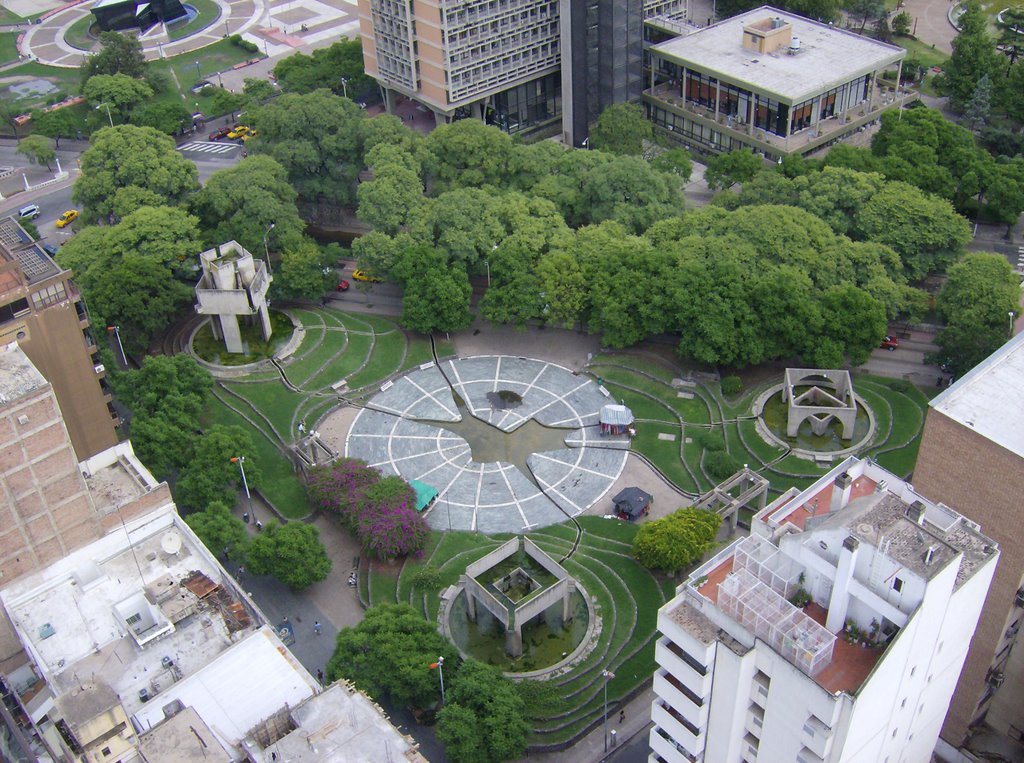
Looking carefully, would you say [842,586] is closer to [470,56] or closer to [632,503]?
[632,503]

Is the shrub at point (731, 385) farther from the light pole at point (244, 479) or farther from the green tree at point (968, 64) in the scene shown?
the green tree at point (968, 64)

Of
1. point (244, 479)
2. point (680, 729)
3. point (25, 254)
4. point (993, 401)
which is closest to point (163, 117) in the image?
point (25, 254)

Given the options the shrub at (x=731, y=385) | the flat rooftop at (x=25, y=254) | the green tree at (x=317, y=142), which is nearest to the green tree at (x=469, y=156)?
the green tree at (x=317, y=142)

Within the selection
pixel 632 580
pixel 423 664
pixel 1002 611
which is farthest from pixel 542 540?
pixel 1002 611

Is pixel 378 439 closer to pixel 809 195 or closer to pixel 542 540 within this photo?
pixel 542 540

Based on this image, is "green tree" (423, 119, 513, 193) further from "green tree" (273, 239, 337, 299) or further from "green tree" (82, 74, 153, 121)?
"green tree" (82, 74, 153, 121)
